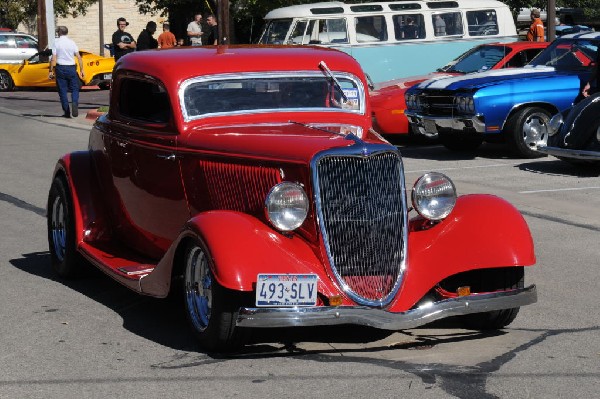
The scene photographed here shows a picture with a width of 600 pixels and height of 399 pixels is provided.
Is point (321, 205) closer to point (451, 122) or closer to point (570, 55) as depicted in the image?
point (451, 122)

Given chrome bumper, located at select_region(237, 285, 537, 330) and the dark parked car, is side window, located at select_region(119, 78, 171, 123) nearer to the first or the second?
chrome bumper, located at select_region(237, 285, 537, 330)

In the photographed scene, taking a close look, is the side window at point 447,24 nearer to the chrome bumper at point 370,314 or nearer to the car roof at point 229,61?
the car roof at point 229,61

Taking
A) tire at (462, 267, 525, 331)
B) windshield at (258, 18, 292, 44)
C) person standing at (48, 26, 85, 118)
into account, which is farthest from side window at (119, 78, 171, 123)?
windshield at (258, 18, 292, 44)

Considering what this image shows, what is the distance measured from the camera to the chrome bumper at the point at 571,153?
1402cm

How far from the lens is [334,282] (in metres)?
6.34

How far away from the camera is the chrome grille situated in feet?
21.0

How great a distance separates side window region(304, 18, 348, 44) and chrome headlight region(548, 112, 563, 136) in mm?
9202

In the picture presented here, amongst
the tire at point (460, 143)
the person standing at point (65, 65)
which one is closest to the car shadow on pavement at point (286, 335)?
the tire at point (460, 143)

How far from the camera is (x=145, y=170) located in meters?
7.72

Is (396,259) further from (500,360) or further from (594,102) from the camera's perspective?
(594,102)

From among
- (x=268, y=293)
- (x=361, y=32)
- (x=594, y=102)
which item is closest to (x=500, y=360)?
(x=268, y=293)

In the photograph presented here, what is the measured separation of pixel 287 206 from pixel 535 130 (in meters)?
10.5

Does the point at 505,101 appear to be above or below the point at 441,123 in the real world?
above

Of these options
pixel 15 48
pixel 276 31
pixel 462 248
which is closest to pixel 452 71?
pixel 276 31
